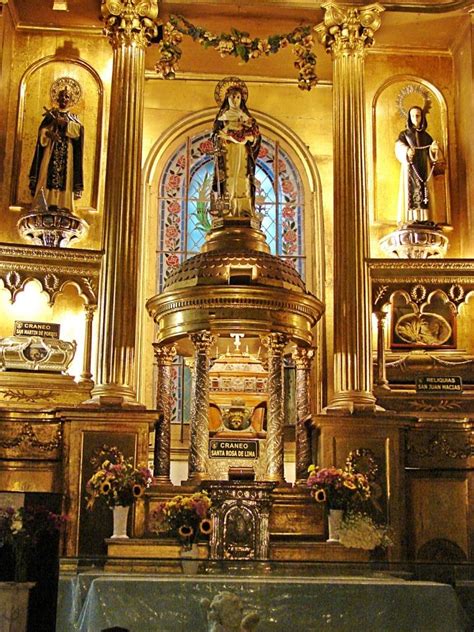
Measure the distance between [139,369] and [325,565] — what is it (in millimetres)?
9240

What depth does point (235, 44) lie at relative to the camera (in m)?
15.6

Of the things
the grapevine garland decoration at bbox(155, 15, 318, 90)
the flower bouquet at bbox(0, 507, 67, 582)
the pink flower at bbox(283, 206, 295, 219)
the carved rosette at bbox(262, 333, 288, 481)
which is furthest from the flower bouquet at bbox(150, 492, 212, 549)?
the pink flower at bbox(283, 206, 295, 219)

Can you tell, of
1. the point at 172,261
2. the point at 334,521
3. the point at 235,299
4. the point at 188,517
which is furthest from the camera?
the point at 172,261

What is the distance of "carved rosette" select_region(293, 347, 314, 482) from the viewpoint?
45.6 feet

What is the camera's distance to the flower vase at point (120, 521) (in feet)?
40.4

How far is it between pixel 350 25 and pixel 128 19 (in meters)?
3.05

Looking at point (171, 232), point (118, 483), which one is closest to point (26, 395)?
point (118, 483)

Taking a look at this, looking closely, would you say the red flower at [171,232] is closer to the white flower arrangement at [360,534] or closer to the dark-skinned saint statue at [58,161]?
the dark-skinned saint statue at [58,161]

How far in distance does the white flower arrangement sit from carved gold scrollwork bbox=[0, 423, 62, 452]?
141 inches

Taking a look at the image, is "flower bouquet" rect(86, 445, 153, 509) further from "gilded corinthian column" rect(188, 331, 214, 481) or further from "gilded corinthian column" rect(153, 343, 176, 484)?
"gilded corinthian column" rect(153, 343, 176, 484)

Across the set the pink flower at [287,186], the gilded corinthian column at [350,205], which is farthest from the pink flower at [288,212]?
the gilded corinthian column at [350,205]

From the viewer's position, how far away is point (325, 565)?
24.1 ft

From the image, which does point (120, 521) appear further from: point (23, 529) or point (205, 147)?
point (205, 147)

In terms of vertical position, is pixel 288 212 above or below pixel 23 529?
Answer: above
